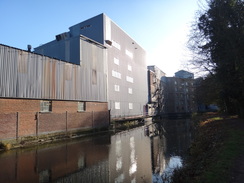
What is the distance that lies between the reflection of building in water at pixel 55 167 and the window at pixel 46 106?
21.5ft

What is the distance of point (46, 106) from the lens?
18.7m

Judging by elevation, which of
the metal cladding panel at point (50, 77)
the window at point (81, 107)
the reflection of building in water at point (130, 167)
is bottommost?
the reflection of building in water at point (130, 167)

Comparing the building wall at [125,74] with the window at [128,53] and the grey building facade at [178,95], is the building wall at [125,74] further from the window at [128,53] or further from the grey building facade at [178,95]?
the grey building facade at [178,95]

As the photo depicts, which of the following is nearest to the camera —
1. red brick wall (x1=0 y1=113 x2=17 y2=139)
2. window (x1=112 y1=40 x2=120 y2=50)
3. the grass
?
the grass

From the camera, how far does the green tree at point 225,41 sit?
51.8 feet

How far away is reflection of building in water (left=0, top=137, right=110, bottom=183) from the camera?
7885 millimetres

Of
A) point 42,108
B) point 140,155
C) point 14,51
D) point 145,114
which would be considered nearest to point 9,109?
point 42,108

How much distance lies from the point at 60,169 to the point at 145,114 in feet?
129

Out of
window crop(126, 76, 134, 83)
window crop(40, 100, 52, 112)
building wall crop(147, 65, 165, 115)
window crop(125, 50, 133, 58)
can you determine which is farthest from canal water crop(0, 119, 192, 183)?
building wall crop(147, 65, 165, 115)

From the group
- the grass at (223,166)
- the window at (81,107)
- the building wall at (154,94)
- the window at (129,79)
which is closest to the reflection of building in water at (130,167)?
the grass at (223,166)

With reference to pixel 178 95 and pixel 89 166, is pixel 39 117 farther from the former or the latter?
pixel 178 95

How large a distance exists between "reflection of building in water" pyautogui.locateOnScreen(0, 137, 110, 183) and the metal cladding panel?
20.3 feet

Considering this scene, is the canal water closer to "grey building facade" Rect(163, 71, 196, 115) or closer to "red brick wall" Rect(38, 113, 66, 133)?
"red brick wall" Rect(38, 113, 66, 133)

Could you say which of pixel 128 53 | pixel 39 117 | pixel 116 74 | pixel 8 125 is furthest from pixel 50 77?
pixel 128 53
